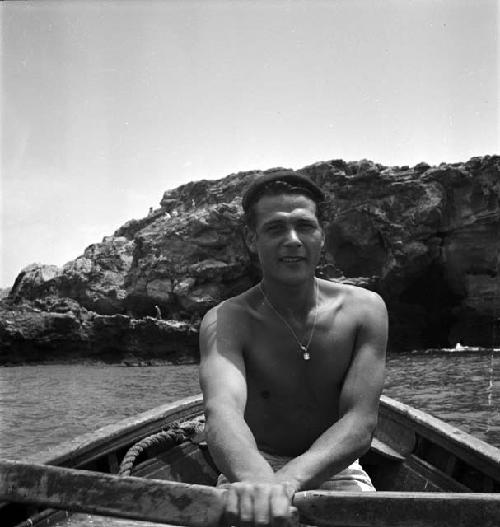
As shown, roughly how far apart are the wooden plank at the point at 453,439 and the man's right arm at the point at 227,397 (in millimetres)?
1850

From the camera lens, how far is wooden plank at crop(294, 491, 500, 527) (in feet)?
4.12

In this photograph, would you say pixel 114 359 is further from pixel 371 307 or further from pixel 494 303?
pixel 371 307

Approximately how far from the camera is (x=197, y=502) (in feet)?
4.38

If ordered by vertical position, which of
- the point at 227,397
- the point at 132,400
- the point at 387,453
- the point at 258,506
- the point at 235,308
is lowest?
the point at 132,400

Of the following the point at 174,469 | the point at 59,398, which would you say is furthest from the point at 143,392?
the point at 174,469

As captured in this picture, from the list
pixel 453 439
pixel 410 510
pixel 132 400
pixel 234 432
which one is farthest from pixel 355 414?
pixel 132 400

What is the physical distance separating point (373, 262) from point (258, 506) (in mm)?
33013

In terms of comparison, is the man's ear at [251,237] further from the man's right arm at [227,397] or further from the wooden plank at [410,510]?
the wooden plank at [410,510]

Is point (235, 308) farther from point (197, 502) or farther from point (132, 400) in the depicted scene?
point (132, 400)

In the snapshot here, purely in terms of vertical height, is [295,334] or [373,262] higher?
[373,262]

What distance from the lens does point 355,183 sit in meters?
33.5

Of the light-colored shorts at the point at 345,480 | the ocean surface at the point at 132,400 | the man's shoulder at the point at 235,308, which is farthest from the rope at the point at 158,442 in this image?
the ocean surface at the point at 132,400

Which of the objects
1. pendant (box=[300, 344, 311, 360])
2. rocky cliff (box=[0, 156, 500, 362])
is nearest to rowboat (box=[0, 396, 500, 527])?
pendant (box=[300, 344, 311, 360])

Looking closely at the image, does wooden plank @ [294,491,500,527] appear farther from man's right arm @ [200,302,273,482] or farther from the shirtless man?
the shirtless man
